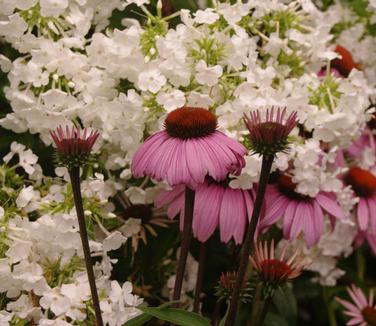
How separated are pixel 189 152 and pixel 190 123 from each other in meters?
0.03

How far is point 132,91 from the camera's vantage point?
697 millimetres

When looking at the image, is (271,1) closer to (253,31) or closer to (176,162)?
(253,31)

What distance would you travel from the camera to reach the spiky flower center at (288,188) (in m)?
0.77

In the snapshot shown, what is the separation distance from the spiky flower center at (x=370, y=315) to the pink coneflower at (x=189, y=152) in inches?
14.7

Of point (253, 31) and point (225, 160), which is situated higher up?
point (253, 31)

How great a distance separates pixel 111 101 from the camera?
732mm

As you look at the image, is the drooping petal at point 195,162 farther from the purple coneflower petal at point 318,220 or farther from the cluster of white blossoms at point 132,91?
the purple coneflower petal at point 318,220

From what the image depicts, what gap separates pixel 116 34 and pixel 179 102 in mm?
98

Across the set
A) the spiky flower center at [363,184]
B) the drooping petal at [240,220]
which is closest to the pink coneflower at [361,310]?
the spiky flower center at [363,184]

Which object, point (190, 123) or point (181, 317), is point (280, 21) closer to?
point (190, 123)

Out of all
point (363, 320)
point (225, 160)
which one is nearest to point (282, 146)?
point (225, 160)

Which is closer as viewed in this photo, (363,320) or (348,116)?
(348,116)

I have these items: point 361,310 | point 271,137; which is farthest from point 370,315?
point 271,137

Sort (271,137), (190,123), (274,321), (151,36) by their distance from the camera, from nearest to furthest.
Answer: (271,137) < (190,123) < (151,36) < (274,321)
